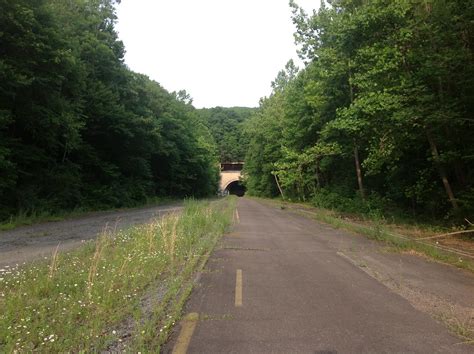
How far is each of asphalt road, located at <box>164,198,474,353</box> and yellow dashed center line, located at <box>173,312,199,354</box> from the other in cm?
1

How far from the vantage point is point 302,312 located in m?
6.26

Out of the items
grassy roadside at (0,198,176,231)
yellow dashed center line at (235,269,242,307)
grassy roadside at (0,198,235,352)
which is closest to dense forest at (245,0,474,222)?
yellow dashed center line at (235,269,242,307)

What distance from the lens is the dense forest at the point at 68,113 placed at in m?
19.8

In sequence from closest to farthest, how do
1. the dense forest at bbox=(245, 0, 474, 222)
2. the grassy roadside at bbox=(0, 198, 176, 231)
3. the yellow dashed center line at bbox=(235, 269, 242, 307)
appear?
the yellow dashed center line at bbox=(235, 269, 242, 307) < the dense forest at bbox=(245, 0, 474, 222) < the grassy roadside at bbox=(0, 198, 176, 231)

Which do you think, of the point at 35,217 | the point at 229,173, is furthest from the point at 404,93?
the point at 229,173

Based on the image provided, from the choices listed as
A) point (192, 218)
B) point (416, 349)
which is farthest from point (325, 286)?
point (192, 218)

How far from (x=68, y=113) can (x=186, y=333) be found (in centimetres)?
2049

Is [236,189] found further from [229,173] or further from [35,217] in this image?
[35,217]

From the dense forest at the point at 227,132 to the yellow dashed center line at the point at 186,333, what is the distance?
132 meters

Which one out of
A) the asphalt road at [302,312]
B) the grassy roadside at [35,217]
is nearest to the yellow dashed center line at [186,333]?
the asphalt road at [302,312]

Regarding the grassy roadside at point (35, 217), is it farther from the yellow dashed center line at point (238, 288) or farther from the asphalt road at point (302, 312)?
the yellow dashed center line at point (238, 288)

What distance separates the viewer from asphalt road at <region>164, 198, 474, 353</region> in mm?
4992

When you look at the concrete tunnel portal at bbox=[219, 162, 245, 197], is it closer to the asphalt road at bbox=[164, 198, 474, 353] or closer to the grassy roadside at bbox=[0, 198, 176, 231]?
the grassy roadside at bbox=[0, 198, 176, 231]

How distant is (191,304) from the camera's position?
6562 millimetres
